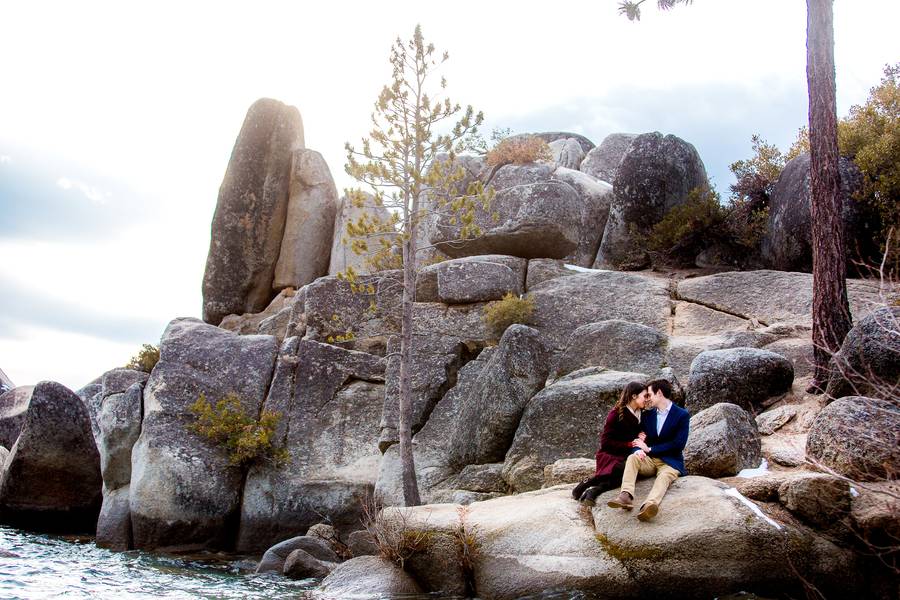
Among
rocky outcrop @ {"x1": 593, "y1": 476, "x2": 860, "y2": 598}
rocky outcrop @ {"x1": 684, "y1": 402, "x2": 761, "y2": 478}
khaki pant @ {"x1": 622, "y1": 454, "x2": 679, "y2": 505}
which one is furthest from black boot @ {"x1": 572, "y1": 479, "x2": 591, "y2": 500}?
rocky outcrop @ {"x1": 684, "y1": 402, "x2": 761, "y2": 478}

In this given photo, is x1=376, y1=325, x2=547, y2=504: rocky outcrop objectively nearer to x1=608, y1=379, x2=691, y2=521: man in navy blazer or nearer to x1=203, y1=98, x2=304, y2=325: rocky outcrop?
x1=608, y1=379, x2=691, y2=521: man in navy blazer

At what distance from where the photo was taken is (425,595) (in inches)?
475

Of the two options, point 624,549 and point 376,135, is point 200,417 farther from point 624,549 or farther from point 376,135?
point 624,549

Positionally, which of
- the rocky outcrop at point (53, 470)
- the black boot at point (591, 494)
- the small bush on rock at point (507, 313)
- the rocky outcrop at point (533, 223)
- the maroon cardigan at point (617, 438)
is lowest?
the rocky outcrop at point (53, 470)

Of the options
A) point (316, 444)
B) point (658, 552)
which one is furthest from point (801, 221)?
point (658, 552)

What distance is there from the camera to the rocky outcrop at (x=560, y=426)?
1592 cm

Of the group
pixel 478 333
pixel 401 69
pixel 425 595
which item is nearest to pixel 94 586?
pixel 425 595

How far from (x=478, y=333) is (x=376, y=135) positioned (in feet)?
18.2

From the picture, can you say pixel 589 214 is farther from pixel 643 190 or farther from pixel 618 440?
pixel 618 440

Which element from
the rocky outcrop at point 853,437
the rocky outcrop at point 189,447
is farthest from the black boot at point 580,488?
the rocky outcrop at point 189,447

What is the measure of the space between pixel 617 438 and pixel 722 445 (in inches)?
73.7

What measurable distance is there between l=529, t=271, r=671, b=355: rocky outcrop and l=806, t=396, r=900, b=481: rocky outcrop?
8.04m

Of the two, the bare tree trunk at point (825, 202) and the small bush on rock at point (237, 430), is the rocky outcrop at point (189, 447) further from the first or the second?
the bare tree trunk at point (825, 202)

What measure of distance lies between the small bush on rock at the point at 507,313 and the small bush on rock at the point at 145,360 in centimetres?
1233
